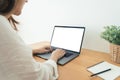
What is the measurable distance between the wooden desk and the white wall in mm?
89

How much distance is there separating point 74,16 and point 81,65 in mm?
473

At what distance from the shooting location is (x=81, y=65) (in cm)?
106

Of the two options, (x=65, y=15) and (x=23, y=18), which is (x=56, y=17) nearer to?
(x=65, y=15)

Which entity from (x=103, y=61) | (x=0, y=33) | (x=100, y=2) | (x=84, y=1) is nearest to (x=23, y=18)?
(x=84, y=1)

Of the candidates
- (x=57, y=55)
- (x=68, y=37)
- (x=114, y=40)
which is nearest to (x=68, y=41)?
(x=68, y=37)

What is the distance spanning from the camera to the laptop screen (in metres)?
1.25

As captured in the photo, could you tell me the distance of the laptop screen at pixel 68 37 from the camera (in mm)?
1246

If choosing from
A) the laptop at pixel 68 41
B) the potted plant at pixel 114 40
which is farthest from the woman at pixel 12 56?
the potted plant at pixel 114 40

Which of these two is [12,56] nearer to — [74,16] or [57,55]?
[57,55]

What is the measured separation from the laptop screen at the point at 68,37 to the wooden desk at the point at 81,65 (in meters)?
0.10

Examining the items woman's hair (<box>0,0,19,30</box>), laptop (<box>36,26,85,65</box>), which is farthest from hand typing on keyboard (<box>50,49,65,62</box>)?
woman's hair (<box>0,0,19,30</box>)

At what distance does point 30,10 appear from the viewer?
1.70 m

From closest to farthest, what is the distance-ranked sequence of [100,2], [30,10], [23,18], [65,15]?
[100,2], [65,15], [30,10], [23,18]

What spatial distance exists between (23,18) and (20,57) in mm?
1194
